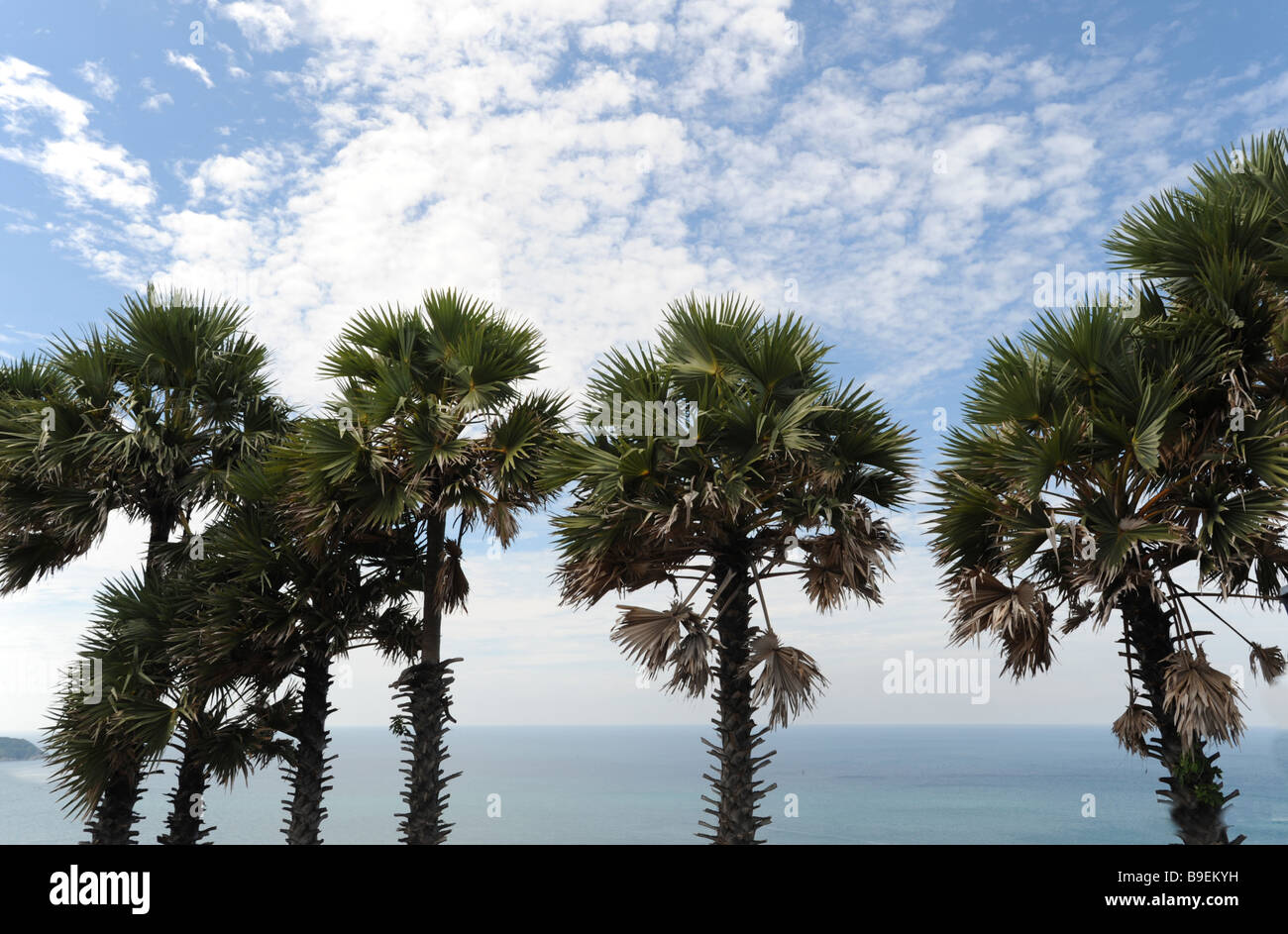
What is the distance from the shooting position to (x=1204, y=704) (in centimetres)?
800

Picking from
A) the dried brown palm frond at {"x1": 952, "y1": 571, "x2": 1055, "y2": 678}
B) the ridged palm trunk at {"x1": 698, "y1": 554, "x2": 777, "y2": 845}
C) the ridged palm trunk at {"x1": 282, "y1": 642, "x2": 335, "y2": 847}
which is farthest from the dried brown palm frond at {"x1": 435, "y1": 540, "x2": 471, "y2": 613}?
the dried brown palm frond at {"x1": 952, "y1": 571, "x2": 1055, "y2": 678}

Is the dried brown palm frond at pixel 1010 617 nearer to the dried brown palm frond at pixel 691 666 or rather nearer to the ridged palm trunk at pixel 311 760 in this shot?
the dried brown palm frond at pixel 691 666

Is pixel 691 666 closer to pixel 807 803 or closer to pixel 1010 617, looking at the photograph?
pixel 1010 617

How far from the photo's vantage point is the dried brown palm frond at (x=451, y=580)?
11125 mm

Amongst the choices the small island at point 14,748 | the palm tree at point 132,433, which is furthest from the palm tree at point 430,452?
the small island at point 14,748

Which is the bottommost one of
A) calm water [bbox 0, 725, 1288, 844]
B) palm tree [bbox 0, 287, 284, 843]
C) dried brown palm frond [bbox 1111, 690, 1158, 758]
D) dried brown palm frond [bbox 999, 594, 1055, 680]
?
calm water [bbox 0, 725, 1288, 844]

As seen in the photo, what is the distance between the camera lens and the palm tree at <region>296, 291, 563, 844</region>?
10.6 meters

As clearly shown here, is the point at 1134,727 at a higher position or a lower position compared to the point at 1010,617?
lower

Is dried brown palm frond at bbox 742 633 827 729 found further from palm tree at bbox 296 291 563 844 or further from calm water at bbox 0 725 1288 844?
calm water at bbox 0 725 1288 844

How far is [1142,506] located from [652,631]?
216 inches

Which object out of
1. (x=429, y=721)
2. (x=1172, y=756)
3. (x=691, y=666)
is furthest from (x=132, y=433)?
(x=1172, y=756)

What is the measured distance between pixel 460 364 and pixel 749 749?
605 cm

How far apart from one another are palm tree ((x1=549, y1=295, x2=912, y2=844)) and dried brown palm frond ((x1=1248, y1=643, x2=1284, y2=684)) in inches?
162

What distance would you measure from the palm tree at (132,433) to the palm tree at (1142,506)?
10489mm
